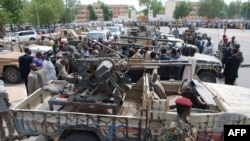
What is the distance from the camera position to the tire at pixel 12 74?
10.5m

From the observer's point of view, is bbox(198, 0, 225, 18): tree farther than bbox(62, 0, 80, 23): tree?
Yes

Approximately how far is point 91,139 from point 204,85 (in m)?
2.40

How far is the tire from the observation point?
34.5 feet

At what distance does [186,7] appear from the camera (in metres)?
89.8

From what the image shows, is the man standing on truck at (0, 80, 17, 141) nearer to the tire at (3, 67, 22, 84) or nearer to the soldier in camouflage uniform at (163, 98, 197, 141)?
the soldier in camouflage uniform at (163, 98, 197, 141)

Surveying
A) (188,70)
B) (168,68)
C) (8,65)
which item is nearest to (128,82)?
(188,70)

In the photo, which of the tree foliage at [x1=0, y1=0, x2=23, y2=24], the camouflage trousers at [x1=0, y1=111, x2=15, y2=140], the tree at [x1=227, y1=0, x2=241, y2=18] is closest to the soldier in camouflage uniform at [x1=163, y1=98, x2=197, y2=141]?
the camouflage trousers at [x1=0, y1=111, x2=15, y2=140]

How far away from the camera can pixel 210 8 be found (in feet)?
295

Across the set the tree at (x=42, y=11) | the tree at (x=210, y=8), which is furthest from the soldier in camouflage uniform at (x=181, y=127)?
the tree at (x=210, y=8)

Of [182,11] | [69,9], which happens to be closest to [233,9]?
[182,11]

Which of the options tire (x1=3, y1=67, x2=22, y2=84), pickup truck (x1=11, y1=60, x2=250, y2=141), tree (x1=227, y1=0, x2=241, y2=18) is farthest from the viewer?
tree (x1=227, y1=0, x2=241, y2=18)

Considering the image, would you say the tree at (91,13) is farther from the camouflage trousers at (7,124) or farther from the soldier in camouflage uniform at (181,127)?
the soldier in camouflage uniform at (181,127)

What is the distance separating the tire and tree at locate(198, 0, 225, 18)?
86813mm

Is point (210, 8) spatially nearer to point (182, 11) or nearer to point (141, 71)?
point (182, 11)
